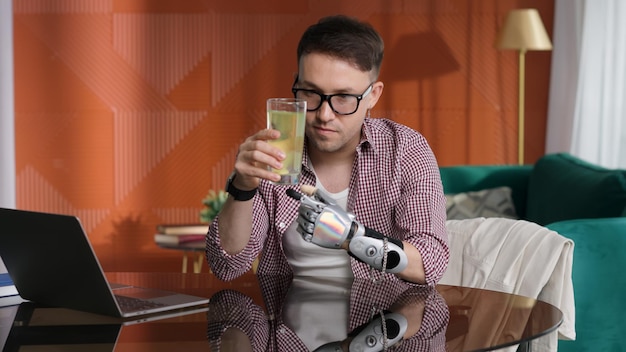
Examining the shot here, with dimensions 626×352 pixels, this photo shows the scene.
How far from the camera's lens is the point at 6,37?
18.1ft

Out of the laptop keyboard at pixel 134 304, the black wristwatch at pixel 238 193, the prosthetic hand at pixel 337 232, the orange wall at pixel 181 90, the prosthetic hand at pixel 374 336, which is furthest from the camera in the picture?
the orange wall at pixel 181 90

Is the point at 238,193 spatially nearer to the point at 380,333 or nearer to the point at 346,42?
the point at 346,42

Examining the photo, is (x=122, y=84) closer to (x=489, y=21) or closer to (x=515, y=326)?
(x=489, y=21)

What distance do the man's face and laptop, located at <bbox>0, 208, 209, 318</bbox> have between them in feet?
1.84

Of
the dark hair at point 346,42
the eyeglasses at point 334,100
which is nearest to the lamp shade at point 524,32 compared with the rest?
the dark hair at point 346,42

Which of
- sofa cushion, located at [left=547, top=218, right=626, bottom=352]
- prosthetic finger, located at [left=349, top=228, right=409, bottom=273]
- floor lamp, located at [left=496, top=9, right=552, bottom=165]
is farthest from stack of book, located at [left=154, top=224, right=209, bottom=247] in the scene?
prosthetic finger, located at [left=349, top=228, right=409, bottom=273]

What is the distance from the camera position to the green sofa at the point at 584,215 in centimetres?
291

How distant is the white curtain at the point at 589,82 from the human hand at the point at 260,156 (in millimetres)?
3413

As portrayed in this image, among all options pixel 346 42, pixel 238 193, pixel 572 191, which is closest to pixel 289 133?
pixel 238 193

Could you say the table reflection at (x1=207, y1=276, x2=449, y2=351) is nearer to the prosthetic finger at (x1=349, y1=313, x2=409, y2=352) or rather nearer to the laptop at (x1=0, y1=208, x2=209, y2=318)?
the prosthetic finger at (x1=349, y1=313, x2=409, y2=352)

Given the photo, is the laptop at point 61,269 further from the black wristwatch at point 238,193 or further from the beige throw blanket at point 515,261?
the beige throw blanket at point 515,261

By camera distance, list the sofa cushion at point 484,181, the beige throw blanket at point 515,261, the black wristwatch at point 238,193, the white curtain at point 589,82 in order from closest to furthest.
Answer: the black wristwatch at point 238,193 → the beige throw blanket at point 515,261 → the white curtain at point 589,82 → the sofa cushion at point 484,181

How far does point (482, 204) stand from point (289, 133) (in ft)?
10.3

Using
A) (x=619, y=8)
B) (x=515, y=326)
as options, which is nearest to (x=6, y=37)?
(x=619, y=8)
